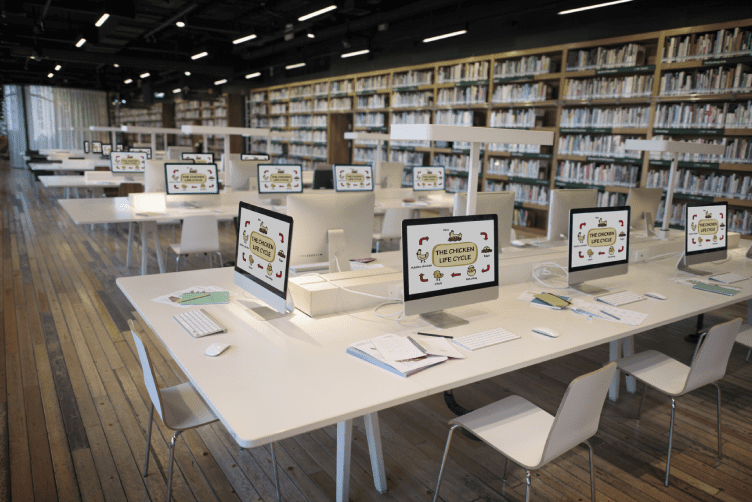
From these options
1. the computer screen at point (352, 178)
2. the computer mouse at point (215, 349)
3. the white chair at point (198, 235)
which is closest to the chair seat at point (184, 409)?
the computer mouse at point (215, 349)

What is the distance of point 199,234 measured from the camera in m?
4.54

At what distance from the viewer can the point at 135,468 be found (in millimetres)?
2246

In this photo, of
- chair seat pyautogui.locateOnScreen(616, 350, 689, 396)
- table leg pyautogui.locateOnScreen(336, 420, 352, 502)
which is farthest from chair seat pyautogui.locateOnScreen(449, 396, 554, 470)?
chair seat pyautogui.locateOnScreen(616, 350, 689, 396)

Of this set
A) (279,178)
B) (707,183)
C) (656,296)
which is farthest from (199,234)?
(707,183)

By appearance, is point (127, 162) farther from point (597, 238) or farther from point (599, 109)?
point (597, 238)

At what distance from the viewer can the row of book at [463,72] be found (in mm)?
8023

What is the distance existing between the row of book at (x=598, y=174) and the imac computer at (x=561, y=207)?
3352 millimetres

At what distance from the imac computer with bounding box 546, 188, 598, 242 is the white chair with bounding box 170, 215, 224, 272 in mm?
2879

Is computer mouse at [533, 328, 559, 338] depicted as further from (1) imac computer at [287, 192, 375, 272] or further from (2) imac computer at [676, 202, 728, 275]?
(2) imac computer at [676, 202, 728, 275]

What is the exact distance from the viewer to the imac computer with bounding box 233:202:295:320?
2025 mm

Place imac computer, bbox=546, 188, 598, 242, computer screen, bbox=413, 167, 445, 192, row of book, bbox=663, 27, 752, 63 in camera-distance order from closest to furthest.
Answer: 1. imac computer, bbox=546, 188, 598, 242
2. row of book, bbox=663, 27, 752, 63
3. computer screen, bbox=413, 167, 445, 192

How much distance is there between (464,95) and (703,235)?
5674 mm

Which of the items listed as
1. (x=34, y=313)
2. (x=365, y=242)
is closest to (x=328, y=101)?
(x=34, y=313)

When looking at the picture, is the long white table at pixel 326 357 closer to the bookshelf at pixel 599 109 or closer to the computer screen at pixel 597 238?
the computer screen at pixel 597 238
